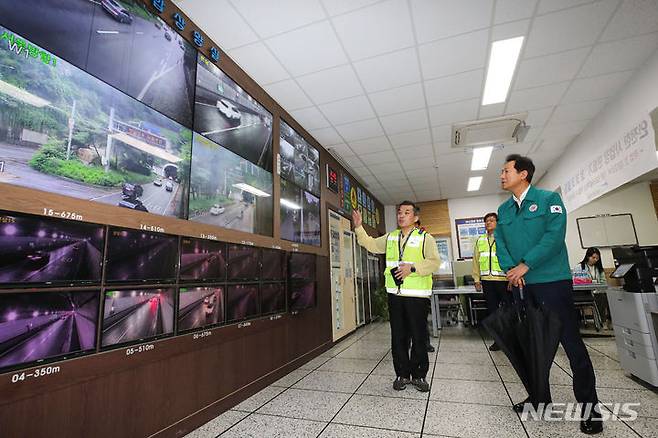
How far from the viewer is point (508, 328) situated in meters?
2.07

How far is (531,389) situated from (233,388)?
7.26ft

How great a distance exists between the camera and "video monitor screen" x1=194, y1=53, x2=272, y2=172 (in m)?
2.73

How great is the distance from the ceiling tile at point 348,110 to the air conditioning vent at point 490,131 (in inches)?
58.8

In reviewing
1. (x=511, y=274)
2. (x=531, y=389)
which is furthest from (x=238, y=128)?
(x=531, y=389)

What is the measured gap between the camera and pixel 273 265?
3322 mm

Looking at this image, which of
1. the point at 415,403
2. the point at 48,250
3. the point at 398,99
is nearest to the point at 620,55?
the point at 398,99

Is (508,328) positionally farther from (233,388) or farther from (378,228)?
(378,228)

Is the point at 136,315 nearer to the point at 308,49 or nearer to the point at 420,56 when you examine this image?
the point at 308,49

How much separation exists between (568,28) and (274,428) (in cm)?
420

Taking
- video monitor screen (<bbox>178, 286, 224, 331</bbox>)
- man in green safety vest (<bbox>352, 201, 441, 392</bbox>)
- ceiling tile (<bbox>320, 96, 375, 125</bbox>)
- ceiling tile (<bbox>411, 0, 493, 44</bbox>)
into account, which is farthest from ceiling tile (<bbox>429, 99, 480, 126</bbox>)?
video monitor screen (<bbox>178, 286, 224, 331</bbox>)

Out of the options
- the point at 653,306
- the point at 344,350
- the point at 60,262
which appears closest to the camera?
the point at 60,262

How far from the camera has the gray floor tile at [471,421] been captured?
196 cm

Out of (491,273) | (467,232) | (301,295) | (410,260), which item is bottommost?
(301,295)

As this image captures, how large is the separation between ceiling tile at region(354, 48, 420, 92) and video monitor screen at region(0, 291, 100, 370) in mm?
3165
